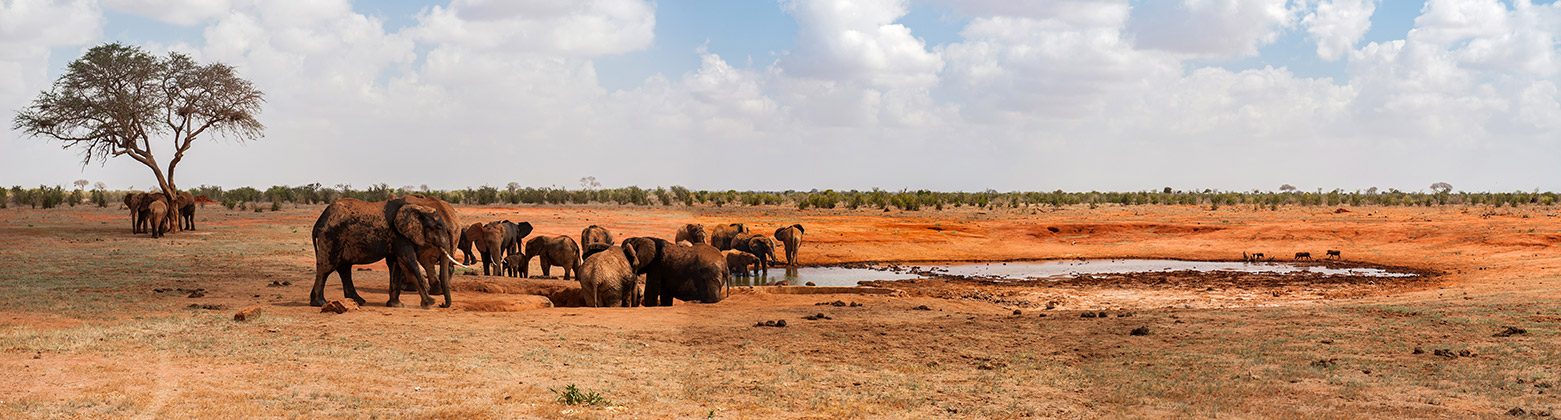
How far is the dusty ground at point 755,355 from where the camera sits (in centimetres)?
732

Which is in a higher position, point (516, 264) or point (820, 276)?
point (516, 264)

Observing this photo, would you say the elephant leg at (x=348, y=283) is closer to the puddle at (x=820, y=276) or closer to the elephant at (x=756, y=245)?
the puddle at (x=820, y=276)

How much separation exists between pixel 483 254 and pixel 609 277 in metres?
6.41

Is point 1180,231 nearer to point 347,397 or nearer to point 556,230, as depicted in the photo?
point 556,230

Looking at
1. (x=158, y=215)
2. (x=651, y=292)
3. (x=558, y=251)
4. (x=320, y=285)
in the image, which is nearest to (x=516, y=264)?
(x=558, y=251)

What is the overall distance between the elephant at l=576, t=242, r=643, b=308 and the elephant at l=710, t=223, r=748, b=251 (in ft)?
37.2

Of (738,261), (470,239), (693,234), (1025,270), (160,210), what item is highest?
(160,210)

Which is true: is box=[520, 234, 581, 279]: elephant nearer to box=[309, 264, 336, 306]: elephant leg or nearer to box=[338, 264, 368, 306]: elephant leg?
box=[338, 264, 368, 306]: elephant leg

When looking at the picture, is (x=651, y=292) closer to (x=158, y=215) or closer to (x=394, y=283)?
(x=394, y=283)

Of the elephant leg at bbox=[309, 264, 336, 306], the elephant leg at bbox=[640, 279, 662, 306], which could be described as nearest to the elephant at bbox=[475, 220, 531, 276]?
the elephant leg at bbox=[640, 279, 662, 306]

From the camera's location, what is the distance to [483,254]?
65.7ft

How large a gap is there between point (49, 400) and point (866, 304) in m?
10.3

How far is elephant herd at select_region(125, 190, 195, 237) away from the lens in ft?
94.0

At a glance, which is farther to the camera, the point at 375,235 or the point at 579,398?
the point at 375,235
